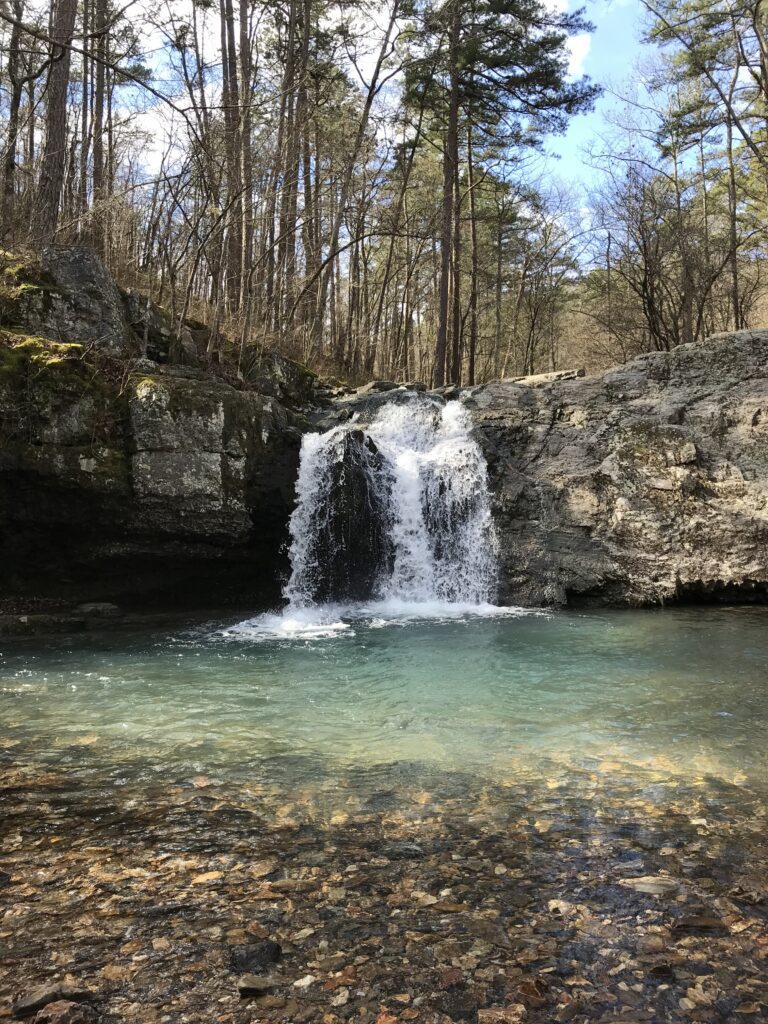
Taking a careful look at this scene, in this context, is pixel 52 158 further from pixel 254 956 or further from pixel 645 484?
pixel 254 956

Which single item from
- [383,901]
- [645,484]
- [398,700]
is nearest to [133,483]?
[398,700]

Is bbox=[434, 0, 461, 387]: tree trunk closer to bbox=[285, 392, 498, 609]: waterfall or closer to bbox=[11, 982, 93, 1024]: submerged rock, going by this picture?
bbox=[285, 392, 498, 609]: waterfall

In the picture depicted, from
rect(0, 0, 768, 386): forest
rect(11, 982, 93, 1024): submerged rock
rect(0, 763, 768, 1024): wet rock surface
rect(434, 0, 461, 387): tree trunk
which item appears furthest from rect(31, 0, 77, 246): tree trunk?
rect(11, 982, 93, 1024): submerged rock

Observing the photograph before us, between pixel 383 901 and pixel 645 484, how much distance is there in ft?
31.3

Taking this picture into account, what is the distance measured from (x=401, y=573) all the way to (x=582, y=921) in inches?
334

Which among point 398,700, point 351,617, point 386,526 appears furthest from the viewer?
point 386,526

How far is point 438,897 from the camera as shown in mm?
2764

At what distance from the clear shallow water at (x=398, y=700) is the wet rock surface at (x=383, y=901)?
1.37ft

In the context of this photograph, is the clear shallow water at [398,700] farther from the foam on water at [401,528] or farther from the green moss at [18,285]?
the green moss at [18,285]

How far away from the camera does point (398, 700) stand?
19.4 ft

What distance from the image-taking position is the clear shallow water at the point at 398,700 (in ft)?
14.3

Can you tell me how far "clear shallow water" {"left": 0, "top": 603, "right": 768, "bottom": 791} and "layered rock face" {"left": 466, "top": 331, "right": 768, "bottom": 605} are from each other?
1378mm

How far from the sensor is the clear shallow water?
4.37 metres

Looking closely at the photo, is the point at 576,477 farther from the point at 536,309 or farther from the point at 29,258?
the point at 536,309
